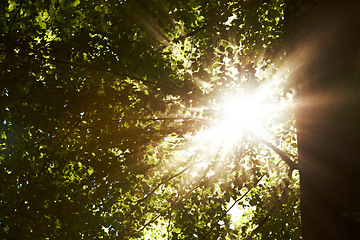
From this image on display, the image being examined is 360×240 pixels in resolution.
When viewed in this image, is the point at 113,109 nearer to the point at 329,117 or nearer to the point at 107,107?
the point at 107,107

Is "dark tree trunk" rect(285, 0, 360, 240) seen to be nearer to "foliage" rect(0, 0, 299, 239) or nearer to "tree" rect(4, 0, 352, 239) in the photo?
"tree" rect(4, 0, 352, 239)

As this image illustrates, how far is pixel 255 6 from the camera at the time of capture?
19.9 ft

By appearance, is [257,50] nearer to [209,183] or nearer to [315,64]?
[209,183]

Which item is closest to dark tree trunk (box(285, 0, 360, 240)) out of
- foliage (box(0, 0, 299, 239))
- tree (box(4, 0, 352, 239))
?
tree (box(4, 0, 352, 239))

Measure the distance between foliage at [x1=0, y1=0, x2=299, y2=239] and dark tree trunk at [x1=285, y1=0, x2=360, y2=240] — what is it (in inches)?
101

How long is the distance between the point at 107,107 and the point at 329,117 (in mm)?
4397

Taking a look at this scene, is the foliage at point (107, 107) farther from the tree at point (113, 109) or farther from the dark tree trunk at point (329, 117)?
the dark tree trunk at point (329, 117)

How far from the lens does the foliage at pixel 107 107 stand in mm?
5676

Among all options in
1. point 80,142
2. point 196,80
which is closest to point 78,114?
point 80,142

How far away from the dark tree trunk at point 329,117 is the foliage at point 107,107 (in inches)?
101

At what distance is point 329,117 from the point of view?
2980 millimetres

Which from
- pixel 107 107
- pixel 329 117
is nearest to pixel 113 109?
pixel 107 107

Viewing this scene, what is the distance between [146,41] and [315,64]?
12.1 ft

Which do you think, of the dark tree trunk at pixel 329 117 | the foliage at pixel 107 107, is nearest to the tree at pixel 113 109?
the foliage at pixel 107 107
